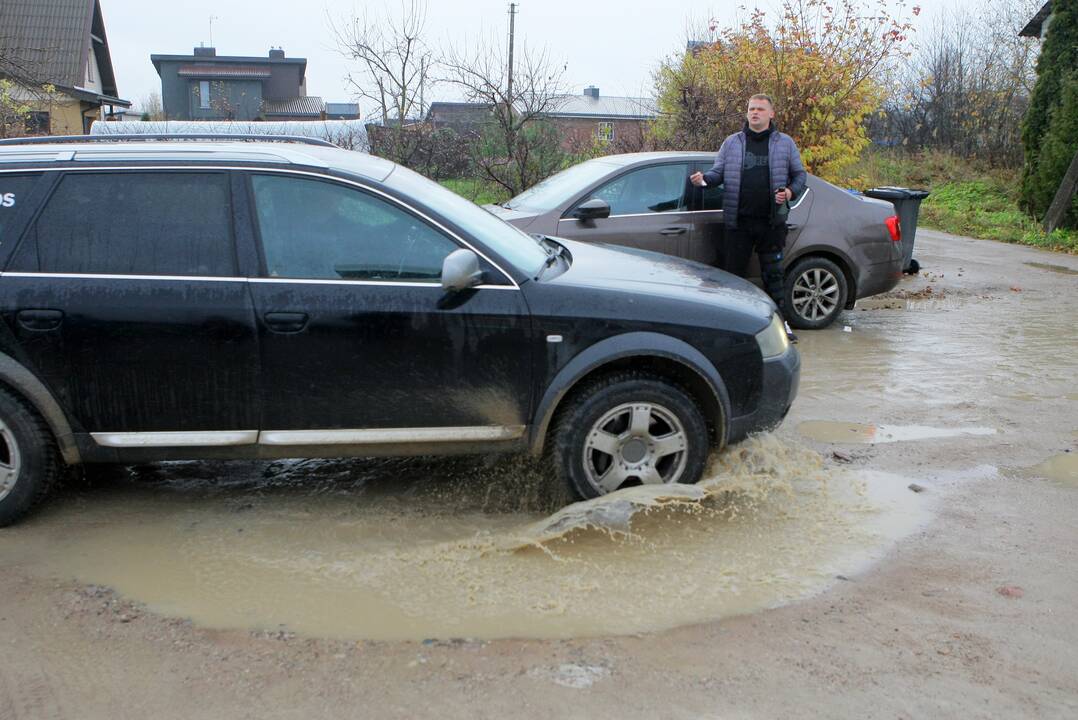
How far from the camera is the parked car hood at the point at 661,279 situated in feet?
15.1

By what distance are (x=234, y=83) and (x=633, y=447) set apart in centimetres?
5957

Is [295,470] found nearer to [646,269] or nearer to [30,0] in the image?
[646,269]

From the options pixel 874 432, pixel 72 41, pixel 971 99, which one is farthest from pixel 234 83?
pixel 874 432

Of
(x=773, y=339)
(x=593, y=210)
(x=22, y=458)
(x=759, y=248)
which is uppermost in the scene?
(x=593, y=210)

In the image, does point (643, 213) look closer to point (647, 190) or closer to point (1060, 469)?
point (647, 190)

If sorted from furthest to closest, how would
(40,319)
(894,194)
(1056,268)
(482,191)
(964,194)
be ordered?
1. (964,194)
2. (1056,268)
3. (482,191)
4. (894,194)
5. (40,319)

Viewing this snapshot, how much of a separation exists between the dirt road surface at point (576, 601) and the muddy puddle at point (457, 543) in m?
0.01

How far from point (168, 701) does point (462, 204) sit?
285 centimetres

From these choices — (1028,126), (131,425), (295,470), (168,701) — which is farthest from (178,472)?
(1028,126)

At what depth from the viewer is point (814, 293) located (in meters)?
8.88

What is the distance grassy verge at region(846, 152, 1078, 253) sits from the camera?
17.8 m

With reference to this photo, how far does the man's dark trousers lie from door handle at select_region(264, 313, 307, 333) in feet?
15.3

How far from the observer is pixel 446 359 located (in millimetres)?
4344

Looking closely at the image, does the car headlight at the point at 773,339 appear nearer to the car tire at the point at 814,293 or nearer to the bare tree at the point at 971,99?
the car tire at the point at 814,293
